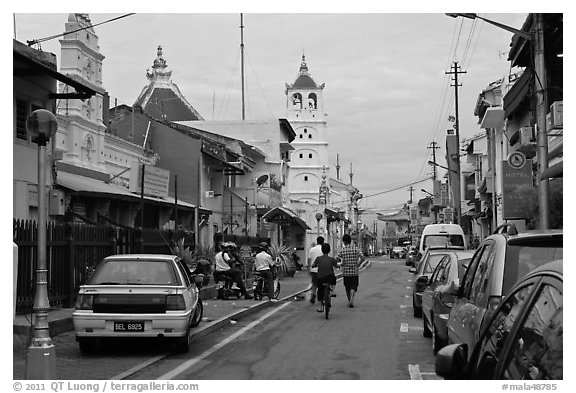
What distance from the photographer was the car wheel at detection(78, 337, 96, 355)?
11.8 metres


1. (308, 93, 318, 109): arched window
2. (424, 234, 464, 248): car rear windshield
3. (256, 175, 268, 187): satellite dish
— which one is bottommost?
(424, 234, 464, 248): car rear windshield

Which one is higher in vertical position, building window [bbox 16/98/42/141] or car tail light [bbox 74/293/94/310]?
building window [bbox 16/98/42/141]

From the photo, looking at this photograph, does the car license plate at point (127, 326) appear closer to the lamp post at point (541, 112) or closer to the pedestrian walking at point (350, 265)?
the pedestrian walking at point (350, 265)

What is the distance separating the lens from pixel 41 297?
9.34 meters

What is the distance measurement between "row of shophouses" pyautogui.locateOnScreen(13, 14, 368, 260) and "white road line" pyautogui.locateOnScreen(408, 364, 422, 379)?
9.50 m

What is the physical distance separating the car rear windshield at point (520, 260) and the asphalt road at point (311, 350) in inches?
118

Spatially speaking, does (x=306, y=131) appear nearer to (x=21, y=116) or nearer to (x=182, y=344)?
(x=21, y=116)

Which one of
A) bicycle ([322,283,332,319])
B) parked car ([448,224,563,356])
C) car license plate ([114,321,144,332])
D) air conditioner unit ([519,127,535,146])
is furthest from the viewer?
air conditioner unit ([519,127,535,146])

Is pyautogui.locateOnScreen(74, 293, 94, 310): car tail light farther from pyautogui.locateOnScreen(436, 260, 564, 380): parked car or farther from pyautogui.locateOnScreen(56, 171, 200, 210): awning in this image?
pyautogui.locateOnScreen(56, 171, 200, 210): awning

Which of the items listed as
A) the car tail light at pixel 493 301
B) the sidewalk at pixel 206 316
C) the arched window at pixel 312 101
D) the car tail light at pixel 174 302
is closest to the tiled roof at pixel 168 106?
the sidewalk at pixel 206 316

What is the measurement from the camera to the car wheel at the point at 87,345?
11.8m

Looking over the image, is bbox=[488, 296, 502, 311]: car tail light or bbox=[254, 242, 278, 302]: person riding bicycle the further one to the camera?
bbox=[254, 242, 278, 302]: person riding bicycle

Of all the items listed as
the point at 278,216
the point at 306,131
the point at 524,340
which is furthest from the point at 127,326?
the point at 306,131

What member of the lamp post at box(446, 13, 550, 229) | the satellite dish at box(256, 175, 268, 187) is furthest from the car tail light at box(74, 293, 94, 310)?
the satellite dish at box(256, 175, 268, 187)
